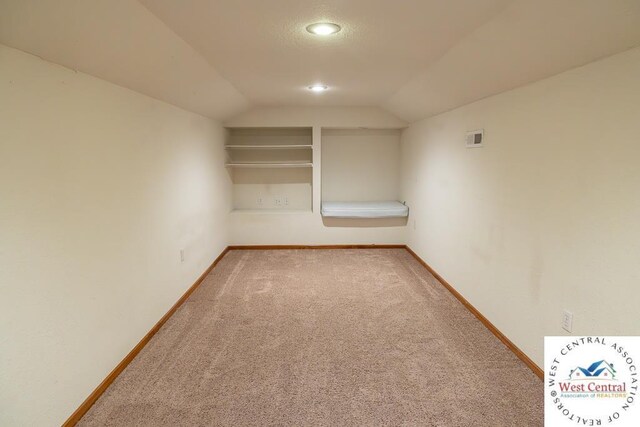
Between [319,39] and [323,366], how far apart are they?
2133mm

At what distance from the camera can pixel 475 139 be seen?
10.5ft

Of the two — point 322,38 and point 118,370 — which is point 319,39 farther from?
point 118,370

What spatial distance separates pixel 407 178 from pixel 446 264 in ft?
6.17

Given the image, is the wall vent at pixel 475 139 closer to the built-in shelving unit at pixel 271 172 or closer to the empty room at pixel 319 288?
the empty room at pixel 319 288

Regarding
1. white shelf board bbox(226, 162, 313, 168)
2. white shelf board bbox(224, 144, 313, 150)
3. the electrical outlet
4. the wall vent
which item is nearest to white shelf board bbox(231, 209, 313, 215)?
white shelf board bbox(226, 162, 313, 168)

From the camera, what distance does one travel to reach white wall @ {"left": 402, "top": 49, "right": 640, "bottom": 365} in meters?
1.70

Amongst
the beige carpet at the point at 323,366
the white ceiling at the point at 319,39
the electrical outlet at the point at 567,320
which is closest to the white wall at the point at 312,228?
the beige carpet at the point at 323,366

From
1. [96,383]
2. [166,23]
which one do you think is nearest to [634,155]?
[166,23]

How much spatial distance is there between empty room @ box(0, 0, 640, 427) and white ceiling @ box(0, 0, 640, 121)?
0.05ft

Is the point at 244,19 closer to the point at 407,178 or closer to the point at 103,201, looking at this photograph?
the point at 103,201

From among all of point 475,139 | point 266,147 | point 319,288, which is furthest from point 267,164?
point 475,139

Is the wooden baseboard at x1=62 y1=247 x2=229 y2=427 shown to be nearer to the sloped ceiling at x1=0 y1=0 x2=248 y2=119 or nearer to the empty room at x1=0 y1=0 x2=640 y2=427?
the empty room at x1=0 y1=0 x2=640 y2=427

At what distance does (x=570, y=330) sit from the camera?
6.76 ft

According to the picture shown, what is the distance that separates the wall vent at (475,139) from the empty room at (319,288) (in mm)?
22
